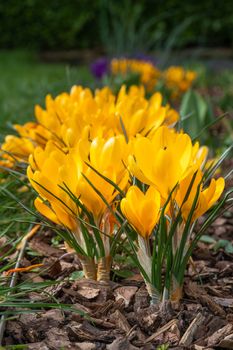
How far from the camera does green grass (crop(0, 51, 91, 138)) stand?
4.07 metres

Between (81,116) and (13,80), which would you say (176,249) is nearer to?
(81,116)

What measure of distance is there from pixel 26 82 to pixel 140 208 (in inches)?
223

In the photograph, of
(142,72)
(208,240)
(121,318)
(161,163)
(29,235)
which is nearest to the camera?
(161,163)

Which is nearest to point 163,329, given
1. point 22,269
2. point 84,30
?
point 22,269

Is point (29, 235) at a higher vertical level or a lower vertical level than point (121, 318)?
higher

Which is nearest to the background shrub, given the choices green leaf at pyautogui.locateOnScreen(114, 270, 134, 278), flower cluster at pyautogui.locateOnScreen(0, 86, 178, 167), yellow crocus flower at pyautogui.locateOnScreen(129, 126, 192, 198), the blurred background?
the blurred background

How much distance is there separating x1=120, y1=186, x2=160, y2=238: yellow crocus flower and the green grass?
1104 millimetres

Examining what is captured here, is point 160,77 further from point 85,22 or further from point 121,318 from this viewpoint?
point 85,22

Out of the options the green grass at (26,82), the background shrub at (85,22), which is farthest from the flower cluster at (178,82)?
the background shrub at (85,22)

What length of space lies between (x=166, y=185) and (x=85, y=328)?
1.17 ft

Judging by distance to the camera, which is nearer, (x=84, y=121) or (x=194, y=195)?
(x=194, y=195)

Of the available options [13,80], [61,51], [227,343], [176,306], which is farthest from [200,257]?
[61,51]

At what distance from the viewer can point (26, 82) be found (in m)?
6.79

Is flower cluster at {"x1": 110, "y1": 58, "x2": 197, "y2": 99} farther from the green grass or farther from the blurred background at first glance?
the blurred background
